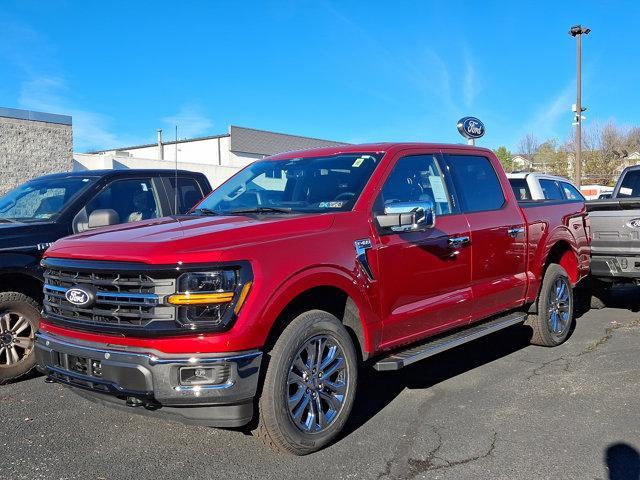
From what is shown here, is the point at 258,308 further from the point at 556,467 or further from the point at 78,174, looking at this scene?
the point at 78,174

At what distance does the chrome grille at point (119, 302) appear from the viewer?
11.0 ft

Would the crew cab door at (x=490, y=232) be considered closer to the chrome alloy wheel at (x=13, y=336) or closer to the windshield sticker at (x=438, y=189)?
the windshield sticker at (x=438, y=189)

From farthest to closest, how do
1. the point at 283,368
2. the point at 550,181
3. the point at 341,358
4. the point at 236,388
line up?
the point at 550,181 < the point at 341,358 < the point at 283,368 < the point at 236,388

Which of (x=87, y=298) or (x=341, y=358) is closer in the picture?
(x=87, y=298)

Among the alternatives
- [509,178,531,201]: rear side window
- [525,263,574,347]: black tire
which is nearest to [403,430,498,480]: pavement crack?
[525,263,574,347]: black tire

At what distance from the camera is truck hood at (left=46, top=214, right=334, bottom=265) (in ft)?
11.1

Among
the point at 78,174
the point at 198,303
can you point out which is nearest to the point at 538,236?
the point at 198,303

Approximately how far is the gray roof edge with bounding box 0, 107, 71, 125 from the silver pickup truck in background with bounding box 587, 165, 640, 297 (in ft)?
51.4

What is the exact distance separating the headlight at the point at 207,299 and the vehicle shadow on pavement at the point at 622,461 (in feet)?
7.80

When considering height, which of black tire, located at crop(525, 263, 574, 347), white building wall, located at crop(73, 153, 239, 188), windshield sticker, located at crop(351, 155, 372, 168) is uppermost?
white building wall, located at crop(73, 153, 239, 188)

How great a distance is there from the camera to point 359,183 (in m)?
4.48

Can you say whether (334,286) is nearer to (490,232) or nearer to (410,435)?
(410,435)

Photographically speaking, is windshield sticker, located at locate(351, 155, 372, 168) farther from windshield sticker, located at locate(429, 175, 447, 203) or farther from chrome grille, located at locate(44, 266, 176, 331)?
chrome grille, located at locate(44, 266, 176, 331)

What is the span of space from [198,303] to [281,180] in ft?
6.29
